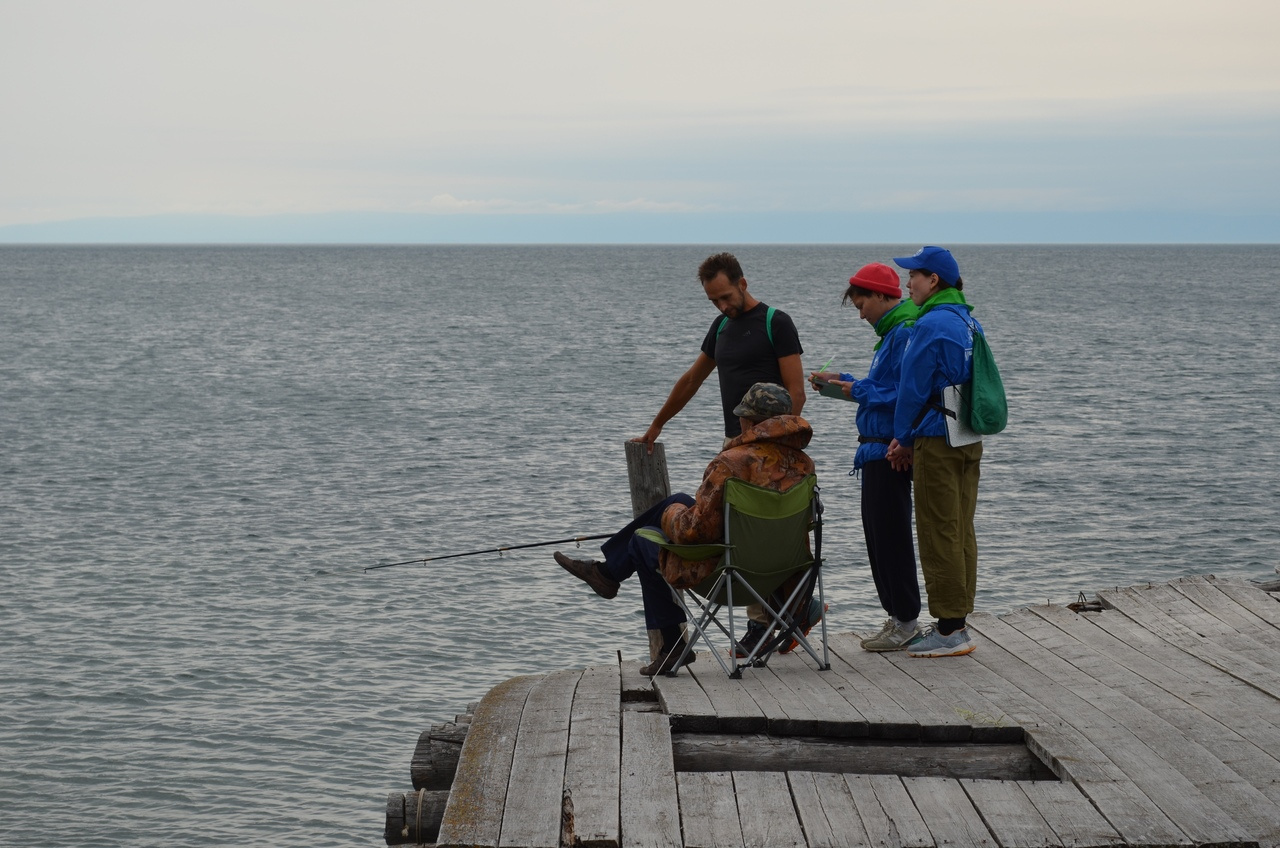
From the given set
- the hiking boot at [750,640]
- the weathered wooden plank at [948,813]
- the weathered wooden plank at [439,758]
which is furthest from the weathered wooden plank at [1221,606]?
the weathered wooden plank at [439,758]

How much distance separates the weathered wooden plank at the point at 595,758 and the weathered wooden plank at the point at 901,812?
0.87m

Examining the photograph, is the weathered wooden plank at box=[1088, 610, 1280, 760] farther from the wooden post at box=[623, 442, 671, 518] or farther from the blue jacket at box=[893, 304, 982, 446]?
the wooden post at box=[623, 442, 671, 518]

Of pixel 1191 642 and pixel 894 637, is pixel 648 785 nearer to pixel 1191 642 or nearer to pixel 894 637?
pixel 894 637

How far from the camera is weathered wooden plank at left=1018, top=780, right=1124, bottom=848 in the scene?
4.12 metres

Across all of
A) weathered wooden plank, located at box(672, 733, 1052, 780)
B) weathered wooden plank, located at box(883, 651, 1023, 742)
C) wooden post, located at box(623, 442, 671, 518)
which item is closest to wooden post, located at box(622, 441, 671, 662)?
wooden post, located at box(623, 442, 671, 518)

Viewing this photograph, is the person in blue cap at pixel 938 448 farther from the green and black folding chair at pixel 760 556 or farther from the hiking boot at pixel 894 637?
the green and black folding chair at pixel 760 556

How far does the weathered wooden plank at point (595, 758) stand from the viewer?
165 inches

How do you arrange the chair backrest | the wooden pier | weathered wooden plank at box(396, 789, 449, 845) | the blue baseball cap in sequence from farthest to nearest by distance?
the blue baseball cap → the chair backrest → weathered wooden plank at box(396, 789, 449, 845) → the wooden pier

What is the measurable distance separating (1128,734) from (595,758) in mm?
2051

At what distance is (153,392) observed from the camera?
110 feet

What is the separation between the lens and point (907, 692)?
5.55 meters

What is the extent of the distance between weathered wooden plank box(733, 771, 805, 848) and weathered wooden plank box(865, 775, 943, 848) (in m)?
0.28

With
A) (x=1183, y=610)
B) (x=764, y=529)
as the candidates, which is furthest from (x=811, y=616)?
(x=1183, y=610)

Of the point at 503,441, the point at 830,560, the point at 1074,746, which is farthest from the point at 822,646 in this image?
the point at 503,441
